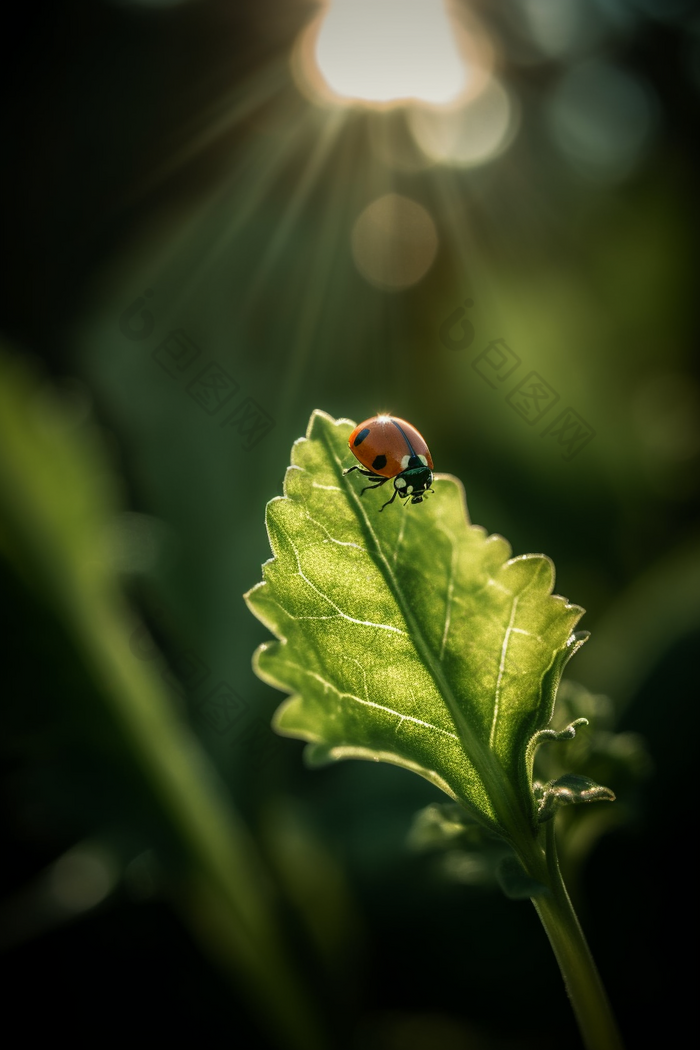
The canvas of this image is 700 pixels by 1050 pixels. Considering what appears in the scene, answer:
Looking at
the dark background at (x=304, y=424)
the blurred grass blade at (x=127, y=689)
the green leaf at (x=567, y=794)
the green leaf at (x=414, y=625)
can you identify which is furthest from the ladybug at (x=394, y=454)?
the blurred grass blade at (x=127, y=689)

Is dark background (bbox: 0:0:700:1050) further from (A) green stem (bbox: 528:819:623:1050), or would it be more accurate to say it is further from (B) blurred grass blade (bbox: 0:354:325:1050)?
(A) green stem (bbox: 528:819:623:1050)

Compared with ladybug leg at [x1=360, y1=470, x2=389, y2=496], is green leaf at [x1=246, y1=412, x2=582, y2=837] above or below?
below

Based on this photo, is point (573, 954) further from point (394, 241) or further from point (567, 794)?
point (394, 241)

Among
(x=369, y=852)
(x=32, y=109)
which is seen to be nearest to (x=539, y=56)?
(x=32, y=109)

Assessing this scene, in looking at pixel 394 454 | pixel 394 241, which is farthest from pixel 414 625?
pixel 394 241

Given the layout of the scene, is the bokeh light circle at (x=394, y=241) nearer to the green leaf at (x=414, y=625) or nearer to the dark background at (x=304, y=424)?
the dark background at (x=304, y=424)

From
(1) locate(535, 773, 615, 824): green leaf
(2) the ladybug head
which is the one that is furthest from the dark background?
(2) the ladybug head

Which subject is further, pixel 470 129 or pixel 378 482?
pixel 470 129
